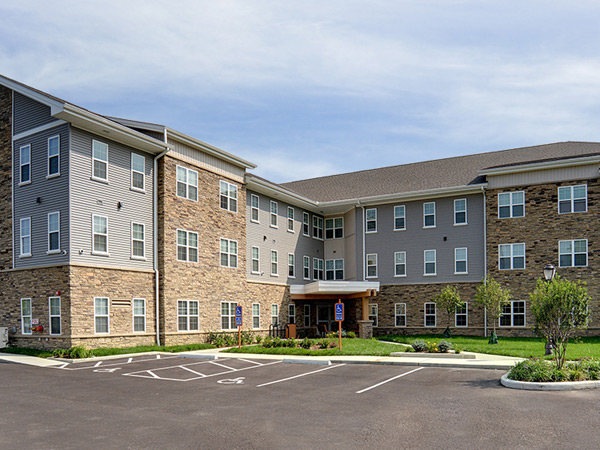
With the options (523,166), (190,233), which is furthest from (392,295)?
(190,233)

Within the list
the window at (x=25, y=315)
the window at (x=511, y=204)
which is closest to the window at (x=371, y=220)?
the window at (x=511, y=204)

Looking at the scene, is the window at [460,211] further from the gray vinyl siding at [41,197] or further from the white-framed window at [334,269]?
the gray vinyl siding at [41,197]

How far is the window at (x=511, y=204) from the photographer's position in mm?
33062

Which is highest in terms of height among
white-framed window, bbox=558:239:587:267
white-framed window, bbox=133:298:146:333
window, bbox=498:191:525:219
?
window, bbox=498:191:525:219

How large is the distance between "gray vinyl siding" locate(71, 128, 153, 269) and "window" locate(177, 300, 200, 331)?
2651 mm

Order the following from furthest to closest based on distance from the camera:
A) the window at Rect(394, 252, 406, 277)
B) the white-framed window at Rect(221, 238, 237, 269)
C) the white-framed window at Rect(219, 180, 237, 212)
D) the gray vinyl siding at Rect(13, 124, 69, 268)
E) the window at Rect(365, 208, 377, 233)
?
the window at Rect(365, 208, 377, 233)
the window at Rect(394, 252, 406, 277)
the white-framed window at Rect(219, 180, 237, 212)
the white-framed window at Rect(221, 238, 237, 269)
the gray vinyl siding at Rect(13, 124, 69, 268)

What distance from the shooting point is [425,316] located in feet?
117

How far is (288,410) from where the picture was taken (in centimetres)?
1169

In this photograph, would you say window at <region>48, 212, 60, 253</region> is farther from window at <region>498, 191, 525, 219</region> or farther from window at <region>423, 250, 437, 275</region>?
window at <region>498, 191, 525, 219</region>

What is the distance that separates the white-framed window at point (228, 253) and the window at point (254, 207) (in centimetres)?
275

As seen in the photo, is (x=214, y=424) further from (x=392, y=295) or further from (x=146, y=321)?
(x=392, y=295)

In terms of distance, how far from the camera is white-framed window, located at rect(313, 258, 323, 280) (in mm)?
40031

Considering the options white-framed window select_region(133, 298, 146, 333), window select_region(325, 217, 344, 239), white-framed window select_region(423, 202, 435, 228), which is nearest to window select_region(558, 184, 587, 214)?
white-framed window select_region(423, 202, 435, 228)

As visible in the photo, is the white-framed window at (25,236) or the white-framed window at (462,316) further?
the white-framed window at (462,316)
